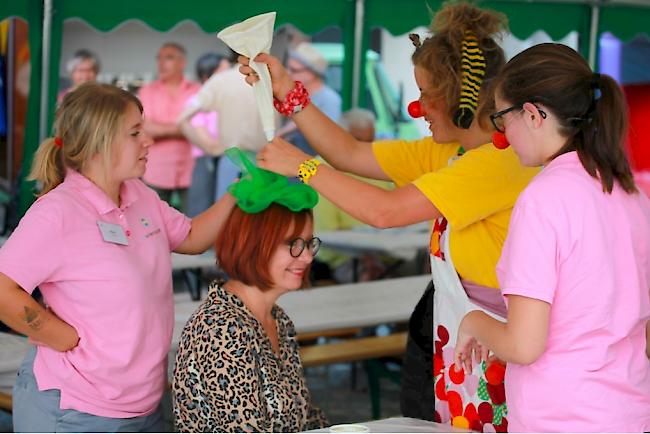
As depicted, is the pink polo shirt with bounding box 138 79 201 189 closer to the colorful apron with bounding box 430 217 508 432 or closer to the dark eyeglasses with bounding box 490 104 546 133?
the colorful apron with bounding box 430 217 508 432

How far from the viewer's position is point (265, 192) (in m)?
2.71

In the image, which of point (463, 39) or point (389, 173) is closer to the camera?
point (463, 39)

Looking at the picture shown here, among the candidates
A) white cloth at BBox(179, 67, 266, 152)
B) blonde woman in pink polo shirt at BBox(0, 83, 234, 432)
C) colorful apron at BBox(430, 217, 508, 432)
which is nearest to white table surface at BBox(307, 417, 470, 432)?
colorful apron at BBox(430, 217, 508, 432)

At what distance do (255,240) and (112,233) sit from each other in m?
0.38

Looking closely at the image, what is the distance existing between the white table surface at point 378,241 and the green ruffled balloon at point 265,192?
11.3 ft

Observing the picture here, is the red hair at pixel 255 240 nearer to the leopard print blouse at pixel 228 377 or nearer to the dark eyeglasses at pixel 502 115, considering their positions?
the leopard print blouse at pixel 228 377

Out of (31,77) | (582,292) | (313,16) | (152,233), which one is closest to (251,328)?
(152,233)

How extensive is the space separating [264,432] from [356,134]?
168 inches

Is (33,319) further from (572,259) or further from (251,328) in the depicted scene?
(572,259)

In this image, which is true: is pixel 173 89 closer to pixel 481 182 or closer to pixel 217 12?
pixel 217 12

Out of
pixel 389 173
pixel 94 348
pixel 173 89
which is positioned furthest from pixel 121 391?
pixel 173 89

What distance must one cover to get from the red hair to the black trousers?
Answer: 1.59 feet

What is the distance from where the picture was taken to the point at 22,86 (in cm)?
825

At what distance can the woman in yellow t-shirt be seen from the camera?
2521mm
